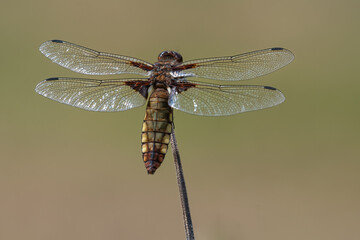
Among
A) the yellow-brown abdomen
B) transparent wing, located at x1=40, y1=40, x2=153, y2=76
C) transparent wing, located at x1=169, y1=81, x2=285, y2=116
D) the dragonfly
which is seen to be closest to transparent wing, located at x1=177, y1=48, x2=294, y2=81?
the dragonfly

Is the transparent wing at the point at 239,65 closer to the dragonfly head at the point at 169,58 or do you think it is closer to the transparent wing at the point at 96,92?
the dragonfly head at the point at 169,58

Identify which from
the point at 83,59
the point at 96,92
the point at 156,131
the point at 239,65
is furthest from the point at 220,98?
the point at 83,59

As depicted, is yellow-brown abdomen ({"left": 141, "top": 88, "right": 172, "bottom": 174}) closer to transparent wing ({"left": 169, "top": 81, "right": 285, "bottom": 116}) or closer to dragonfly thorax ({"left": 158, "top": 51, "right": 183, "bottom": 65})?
transparent wing ({"left": 169, "top": 81, "right": 285, "bottom": 116})

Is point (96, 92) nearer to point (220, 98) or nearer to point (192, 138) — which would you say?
point (220, 98)

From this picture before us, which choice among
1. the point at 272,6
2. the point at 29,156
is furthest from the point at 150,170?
the point at 272,6

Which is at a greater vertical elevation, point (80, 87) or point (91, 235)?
point (80, 87)

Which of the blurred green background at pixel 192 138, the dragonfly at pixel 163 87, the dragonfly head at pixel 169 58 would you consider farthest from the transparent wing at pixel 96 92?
the blurred green background at pixel 192 138

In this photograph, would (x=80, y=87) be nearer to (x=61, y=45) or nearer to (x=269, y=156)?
(x=61, y=45)
